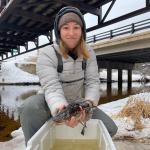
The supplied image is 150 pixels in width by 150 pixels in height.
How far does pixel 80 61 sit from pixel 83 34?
36 cm

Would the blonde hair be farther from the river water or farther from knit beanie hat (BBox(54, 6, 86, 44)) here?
the river water

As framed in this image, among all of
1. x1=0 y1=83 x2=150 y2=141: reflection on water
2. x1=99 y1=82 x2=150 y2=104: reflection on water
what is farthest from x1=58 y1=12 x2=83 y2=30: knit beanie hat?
x1=99 y1=82 x2=150 y2=104: reflection on water

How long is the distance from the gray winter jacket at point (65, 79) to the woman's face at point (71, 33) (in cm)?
14

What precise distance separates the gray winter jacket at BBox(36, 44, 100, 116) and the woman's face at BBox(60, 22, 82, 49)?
0.14 m

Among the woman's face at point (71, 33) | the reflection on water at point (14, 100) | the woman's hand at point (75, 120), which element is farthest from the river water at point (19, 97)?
the woman's hand at point (75, 120)

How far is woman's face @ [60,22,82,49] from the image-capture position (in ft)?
12.0

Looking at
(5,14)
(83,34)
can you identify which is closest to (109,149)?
(83,34)

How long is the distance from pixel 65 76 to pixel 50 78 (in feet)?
0.71

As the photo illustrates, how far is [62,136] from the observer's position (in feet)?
11.3

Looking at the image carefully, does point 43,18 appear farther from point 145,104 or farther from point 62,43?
point 62,43

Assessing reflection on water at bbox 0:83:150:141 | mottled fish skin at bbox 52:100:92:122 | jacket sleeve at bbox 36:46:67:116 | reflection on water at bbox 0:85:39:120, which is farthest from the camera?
reflection on water at bbox 0:85:39:120

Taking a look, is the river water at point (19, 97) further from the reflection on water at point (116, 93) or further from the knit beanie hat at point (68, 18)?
the knit beanie hat at point (68, 18)

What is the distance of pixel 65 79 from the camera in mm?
3590

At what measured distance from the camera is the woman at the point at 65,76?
3.38 meters
